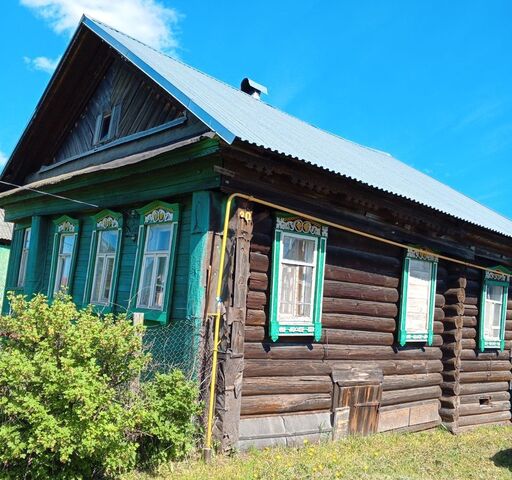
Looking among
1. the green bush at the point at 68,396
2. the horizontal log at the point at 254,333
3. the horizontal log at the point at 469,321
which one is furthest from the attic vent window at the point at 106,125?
the horizontal log at the point at 469,321

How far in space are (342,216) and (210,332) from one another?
9.53 ft

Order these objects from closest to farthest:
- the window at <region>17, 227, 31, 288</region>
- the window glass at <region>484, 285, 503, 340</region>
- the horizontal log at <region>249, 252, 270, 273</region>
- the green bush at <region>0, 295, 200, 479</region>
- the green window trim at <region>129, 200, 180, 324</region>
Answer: the green bush at <region>0, 295, 200, 479</region> < the horizontal log at <region>249, 252, 270, 273</region> < the green window trim at <region>129, 200, 180, 324</region> < the window glass at <region>484, 285, 503, 340</region> < the window at <region>17, 227, 31, 288</region>

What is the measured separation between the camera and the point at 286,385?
764 centimetres

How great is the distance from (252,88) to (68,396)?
9.48 m

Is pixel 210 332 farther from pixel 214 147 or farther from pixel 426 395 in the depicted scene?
pixel 426 395

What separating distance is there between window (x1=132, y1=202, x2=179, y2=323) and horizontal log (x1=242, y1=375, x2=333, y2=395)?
144 cm

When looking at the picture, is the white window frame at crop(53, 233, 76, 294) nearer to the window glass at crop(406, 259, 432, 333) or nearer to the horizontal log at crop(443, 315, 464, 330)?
Result: the window glass at crop(406, 259, 432, 333)

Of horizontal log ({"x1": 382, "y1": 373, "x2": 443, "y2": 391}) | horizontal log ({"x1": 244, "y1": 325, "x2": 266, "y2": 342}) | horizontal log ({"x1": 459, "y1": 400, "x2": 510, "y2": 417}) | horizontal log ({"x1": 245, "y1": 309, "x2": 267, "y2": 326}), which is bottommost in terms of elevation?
A: horizontal log ({"x1": 459, "y1": 400, "x2": 510, "y2": 417})

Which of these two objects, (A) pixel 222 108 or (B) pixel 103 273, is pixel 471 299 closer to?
(A) pixel 222 108

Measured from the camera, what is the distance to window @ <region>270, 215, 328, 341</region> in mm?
7496

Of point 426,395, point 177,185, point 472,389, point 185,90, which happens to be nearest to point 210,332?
point 177,185

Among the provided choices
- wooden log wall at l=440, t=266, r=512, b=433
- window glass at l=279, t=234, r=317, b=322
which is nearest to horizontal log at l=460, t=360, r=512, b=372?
wooden log wall at l=440, t=266, r=512, b=433

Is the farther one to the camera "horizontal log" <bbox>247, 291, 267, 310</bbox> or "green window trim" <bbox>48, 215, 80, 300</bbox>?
"green window trim" <bbox>48, 215, 80, 300</bbox>

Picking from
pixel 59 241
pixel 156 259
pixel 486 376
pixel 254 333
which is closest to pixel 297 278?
pixel 254 333
